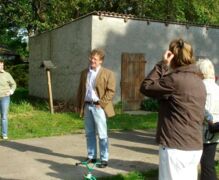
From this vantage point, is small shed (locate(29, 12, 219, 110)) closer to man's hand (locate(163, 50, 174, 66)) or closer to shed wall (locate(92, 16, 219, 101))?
shed wall (locate(92, 16, 219, 101))

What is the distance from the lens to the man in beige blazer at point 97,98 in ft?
23.4

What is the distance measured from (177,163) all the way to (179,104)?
53 centimetres

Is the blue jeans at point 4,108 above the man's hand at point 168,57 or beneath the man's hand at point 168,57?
beneath

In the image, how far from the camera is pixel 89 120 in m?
7.30

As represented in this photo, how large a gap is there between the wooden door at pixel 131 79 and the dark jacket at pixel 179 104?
Result: 44.2 feet

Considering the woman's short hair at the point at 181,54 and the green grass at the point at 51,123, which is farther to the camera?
the green grass at the point at 51,123

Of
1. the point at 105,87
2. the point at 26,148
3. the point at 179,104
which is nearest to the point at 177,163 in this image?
the point at 179,104

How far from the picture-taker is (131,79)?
18047 mm

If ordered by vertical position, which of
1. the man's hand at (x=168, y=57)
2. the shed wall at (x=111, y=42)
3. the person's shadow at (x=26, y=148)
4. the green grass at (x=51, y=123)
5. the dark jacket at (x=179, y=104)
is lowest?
the green grass at (x=51, y=123)

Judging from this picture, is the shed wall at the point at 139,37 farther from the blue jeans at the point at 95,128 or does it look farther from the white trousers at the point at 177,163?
A: the white trousers at the point at 177,163

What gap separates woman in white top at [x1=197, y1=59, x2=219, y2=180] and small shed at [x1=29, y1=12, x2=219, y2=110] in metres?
12.2

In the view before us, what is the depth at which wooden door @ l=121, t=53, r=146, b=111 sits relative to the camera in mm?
17859

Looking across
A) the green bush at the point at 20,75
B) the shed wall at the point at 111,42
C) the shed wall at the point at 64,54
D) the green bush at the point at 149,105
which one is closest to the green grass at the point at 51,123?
the green bush at the point at 149,105

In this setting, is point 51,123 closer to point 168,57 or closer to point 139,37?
point 139,37
